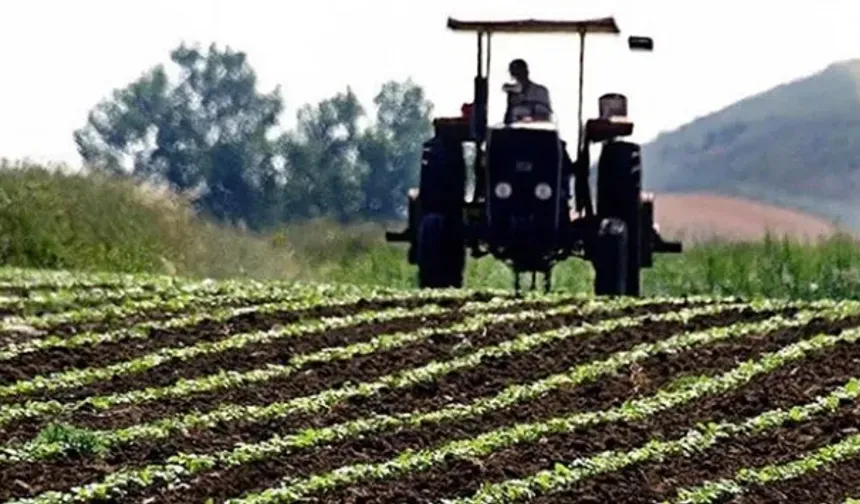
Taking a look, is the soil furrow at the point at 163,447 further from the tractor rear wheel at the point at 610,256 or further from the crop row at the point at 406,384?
the tractor rear wheel at the point at 610,256

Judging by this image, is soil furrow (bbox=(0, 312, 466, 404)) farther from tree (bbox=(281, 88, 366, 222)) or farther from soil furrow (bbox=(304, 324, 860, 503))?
tree (bbox=(281, 88, 366, 222))

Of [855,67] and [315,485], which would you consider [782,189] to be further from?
[315,485]

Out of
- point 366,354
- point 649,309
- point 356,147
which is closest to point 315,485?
point 366,354

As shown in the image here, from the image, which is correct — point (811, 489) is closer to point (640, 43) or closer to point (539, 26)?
point (640, 43)

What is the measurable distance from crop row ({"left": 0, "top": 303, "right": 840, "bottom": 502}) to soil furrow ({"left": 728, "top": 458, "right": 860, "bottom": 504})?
159cm

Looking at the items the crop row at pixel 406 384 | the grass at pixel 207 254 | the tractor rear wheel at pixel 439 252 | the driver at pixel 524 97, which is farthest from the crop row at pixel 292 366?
the grass at pixel 207 254

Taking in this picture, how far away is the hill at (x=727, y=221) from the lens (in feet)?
75.6

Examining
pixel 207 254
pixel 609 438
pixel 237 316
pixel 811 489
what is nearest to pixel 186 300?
pixel 237 316

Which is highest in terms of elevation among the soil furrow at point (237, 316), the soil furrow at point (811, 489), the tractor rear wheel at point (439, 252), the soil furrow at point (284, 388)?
the tractor rear wheel at point (439, 252)

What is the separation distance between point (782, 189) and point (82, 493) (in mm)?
18791

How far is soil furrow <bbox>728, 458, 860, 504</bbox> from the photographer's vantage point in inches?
351

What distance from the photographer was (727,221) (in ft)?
78.3

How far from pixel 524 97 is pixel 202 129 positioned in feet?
109

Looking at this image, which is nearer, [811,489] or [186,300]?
[811,489]
